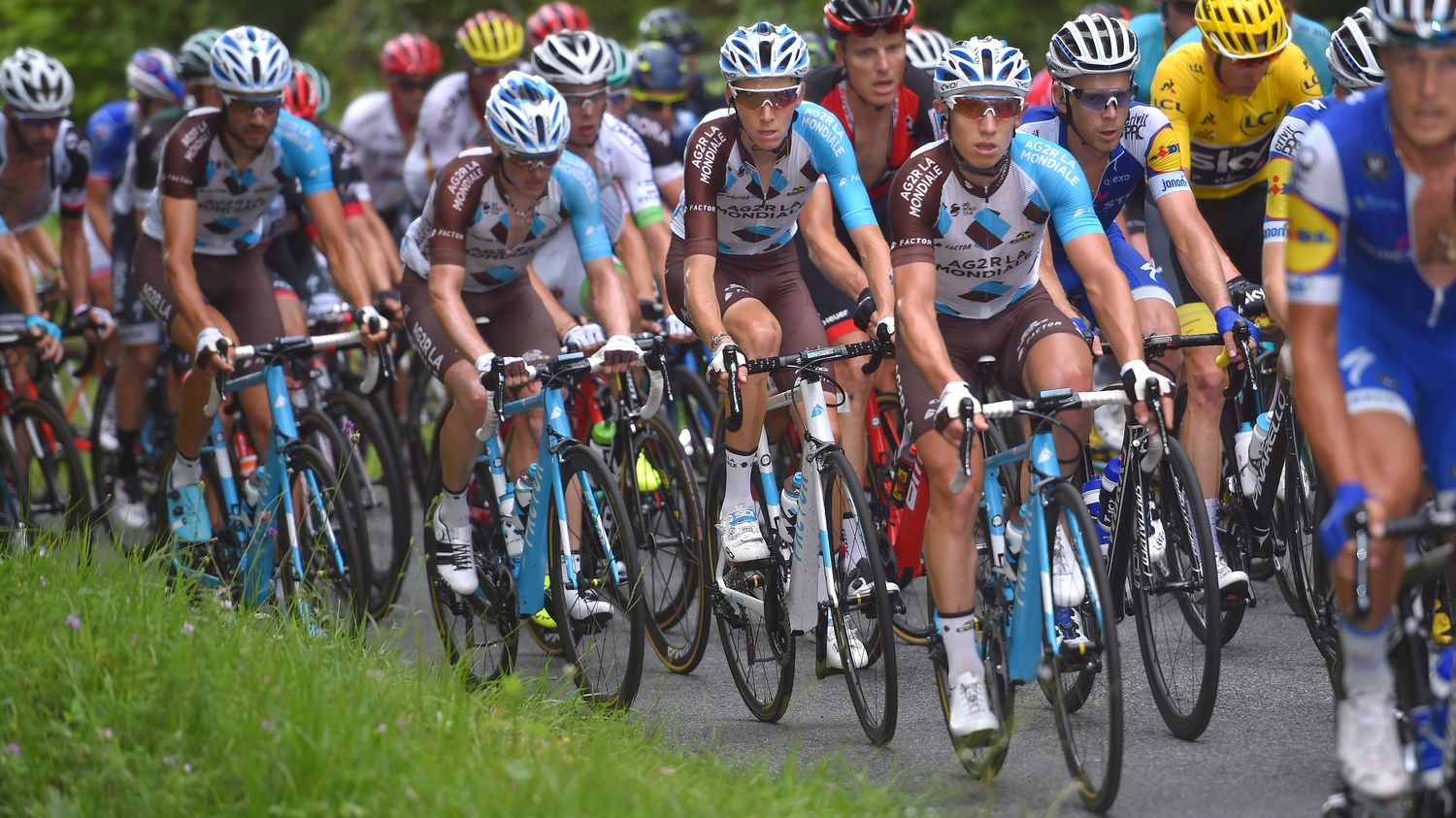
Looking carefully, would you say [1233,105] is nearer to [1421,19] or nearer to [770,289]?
[770,289]

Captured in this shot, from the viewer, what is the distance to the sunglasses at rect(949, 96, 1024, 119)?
5.27 meters

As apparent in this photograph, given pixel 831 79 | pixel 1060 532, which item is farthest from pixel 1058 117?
pixel 1060 532

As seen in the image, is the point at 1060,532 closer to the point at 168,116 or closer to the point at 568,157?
the point at 568,157

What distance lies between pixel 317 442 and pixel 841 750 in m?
3.38

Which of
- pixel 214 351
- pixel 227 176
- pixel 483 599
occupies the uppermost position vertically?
pixel 227 176

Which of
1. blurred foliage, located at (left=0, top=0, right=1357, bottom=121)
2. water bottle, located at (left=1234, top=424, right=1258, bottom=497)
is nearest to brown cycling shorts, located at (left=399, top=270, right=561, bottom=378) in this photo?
water bottle, located at (left=1234, top=424, right=1258, bottom=497)

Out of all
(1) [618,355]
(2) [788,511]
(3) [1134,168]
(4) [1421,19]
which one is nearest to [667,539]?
(2) [788,511]

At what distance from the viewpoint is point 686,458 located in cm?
653

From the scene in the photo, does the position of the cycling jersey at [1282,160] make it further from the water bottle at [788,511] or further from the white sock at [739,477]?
the white sock at [739,477]

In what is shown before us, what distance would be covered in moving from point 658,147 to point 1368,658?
703 cm

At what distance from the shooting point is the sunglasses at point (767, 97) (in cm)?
621

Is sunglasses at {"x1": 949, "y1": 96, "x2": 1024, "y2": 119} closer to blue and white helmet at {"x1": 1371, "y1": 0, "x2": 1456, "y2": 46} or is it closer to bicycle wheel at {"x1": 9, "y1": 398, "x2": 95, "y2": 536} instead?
blue and white helmet at {"x1": 1371, "y1": 0, "x2": 1456, "y2": 46}

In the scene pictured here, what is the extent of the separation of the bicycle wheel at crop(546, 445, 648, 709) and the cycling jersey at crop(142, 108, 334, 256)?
2.52m

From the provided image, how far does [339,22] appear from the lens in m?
21.9
